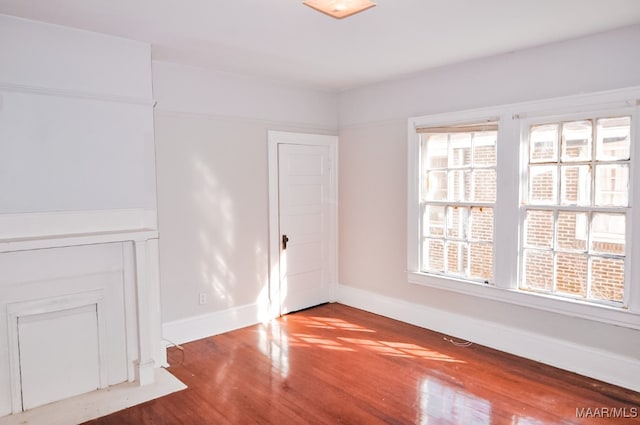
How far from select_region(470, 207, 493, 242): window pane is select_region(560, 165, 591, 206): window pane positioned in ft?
2.03

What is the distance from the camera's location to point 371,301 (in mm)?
4945

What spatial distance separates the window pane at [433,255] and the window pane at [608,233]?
4.36 ft

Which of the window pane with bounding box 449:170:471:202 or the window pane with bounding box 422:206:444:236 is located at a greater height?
the window pane with bounding box 449:170:471:202

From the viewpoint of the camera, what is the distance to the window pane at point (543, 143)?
3465 mm

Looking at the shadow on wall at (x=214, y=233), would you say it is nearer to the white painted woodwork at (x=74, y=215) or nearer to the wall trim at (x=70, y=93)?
the white painted woodwork at (x=74, y=215)

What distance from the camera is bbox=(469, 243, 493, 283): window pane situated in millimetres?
3930

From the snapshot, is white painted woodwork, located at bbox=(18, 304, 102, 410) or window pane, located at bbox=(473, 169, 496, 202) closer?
white painted woodwork, located at bbox=(18, 304, 102, 410)

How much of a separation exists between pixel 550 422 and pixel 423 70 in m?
3.07

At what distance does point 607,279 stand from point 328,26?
9.06 ft

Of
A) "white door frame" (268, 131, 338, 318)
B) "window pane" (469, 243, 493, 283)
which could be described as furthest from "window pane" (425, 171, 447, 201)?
"white door frame" (268, 131, 338, 318)

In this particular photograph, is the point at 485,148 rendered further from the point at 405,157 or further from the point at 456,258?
the point at 456,258

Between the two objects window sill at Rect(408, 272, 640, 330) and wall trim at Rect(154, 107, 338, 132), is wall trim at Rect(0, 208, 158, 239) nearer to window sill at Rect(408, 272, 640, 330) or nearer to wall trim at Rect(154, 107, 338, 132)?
wall trim at Rect(154, 107, 338, 132)

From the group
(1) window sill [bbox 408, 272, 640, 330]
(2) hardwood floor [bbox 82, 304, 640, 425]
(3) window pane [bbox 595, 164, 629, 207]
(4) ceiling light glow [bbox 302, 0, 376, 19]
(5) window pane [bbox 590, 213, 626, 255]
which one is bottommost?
(2) hardwood floor [bbox 82, 304, 640, 425]

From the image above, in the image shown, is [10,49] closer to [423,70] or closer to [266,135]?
[266,135]
